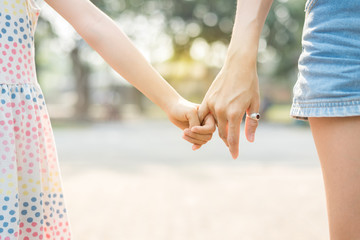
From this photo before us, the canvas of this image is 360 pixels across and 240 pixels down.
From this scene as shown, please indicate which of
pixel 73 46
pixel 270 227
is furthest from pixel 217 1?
pixel 270 227

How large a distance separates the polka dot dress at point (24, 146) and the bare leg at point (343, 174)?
0.83 m

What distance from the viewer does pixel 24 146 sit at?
4.66 ft

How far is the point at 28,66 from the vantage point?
148 centimetres

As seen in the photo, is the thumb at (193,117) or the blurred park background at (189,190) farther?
the blurred park background at (189,190)

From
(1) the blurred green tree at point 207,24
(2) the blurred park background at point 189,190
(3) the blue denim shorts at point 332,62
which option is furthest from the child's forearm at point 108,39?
(1) the blurred green tree at point 207,24

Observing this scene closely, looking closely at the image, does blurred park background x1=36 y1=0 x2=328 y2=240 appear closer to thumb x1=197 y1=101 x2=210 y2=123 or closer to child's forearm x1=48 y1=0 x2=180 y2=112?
thumb x1=197 y1=101 x2=210 y2=123

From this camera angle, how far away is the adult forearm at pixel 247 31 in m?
1.63

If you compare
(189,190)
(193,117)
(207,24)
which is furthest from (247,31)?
(207,24)

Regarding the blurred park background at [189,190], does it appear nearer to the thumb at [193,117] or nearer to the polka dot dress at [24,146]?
the thumb at [193,117]

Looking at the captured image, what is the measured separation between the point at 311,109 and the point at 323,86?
0.08m

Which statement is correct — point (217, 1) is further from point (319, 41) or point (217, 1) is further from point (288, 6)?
point (319, 41)

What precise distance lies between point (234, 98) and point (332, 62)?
1.20 ft

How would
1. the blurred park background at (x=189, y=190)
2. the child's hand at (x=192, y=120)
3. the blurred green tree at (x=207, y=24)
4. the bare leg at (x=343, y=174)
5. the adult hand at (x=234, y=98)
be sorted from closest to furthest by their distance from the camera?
1. the bare leg at (x=343, y=174)
2. the adult hand at (x=234, y=98)
3. the child's hand at (x=192, y=120)
4. the blurred park background at (x=189, y=190)
5. the blurred green tree at (x=207, y=24)

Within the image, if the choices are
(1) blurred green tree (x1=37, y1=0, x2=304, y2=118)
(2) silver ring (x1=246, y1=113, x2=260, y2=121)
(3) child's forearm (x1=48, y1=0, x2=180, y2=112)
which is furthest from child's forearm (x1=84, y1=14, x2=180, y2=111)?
(1) blurred green tree (x1=37, y1=0, x2=304, y2=118)
